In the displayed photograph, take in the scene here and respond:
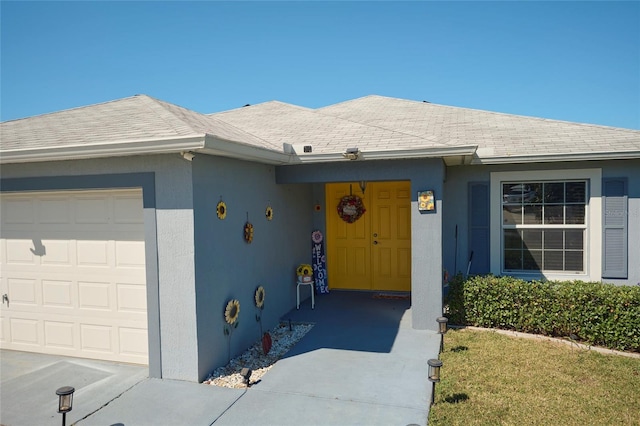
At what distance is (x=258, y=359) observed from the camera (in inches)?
222

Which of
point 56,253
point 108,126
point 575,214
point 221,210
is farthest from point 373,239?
point 56,253

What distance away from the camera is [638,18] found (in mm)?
8531

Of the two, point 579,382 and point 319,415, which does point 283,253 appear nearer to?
point 319,415

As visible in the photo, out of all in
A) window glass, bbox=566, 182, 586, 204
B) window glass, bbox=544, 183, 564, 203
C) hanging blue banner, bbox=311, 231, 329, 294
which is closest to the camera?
window glass, bbox=566, 182, 586, 204

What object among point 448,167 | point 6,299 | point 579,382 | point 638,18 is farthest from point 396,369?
point 638,18

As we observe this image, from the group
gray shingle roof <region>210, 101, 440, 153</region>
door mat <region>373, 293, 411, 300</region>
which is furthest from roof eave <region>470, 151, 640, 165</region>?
door mat <region>373, 293, 411, 300</region>

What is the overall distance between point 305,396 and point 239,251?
88.0 inches

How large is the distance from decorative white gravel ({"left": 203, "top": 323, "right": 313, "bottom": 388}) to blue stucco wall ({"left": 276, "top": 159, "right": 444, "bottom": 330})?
198 cm

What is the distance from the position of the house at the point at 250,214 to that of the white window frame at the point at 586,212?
2cm

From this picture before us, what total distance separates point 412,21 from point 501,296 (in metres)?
6.52

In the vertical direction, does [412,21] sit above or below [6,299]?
above

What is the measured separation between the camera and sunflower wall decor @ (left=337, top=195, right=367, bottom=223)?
9.30 meters

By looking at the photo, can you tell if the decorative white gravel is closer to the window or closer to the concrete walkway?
the concrete walkway

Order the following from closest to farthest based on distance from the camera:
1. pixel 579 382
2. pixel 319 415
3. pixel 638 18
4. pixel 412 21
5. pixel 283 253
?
pixel 319 415
pixel 579 382
pixel 283 253
pixel 638 18
pixel 412 21
